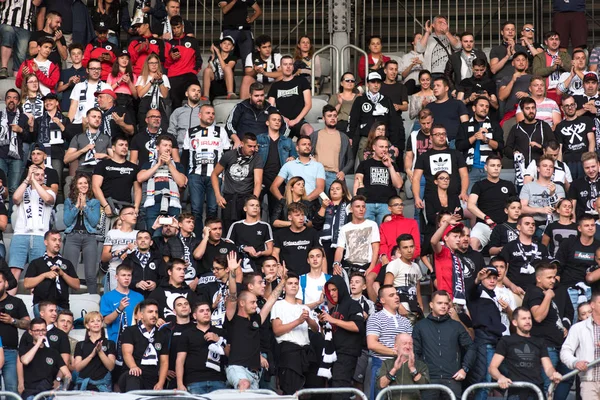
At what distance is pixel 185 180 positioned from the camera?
16984 millimetres

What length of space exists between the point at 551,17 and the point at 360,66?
4029 millimetres

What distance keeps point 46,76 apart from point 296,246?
5.49m

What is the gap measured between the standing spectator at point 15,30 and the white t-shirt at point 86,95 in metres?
2.23

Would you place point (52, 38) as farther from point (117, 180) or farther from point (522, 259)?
point (522, 259)

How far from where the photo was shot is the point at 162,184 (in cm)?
1678

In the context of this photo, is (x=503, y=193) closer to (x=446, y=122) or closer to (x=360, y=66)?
(x=446, y=122)

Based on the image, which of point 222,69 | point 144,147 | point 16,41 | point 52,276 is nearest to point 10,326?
point 52,276

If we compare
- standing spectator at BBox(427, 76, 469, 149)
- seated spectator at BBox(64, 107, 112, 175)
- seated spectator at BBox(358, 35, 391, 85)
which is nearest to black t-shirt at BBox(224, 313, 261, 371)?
seated spectator at BBox(64, 107, 112, 175)

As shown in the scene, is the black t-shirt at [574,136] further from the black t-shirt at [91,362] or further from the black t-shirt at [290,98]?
the black t-shirt at [91,362]

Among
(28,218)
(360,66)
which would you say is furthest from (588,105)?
(28,218)

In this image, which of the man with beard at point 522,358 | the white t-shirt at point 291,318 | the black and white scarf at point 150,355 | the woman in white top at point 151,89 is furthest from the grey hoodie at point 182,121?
the man with beard at point 522,358

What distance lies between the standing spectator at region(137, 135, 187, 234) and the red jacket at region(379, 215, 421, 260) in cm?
269

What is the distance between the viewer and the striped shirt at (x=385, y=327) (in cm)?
1420

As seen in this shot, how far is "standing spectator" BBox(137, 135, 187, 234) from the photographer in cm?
1675
